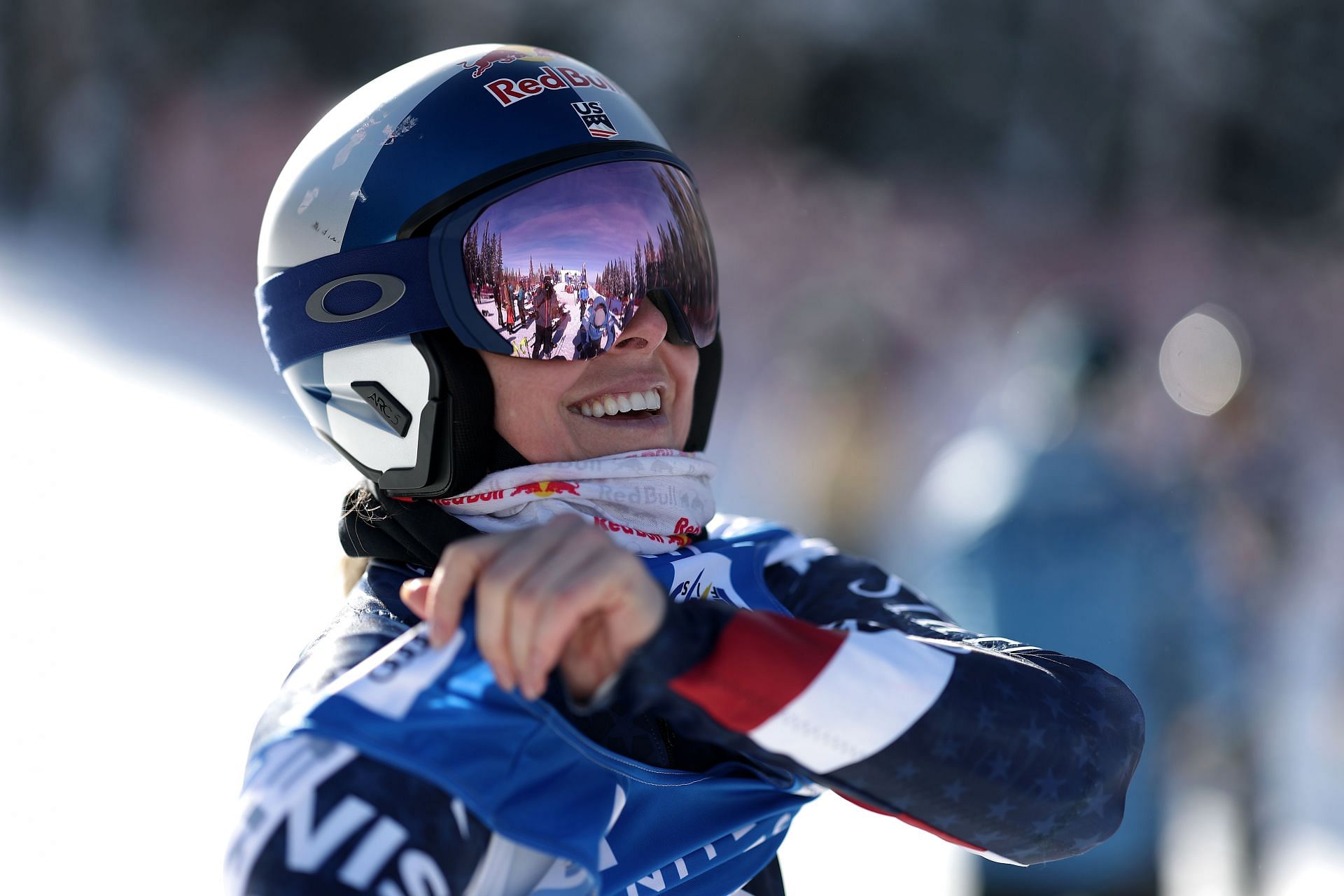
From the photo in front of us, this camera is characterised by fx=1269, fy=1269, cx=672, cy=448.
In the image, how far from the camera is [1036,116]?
582 inches

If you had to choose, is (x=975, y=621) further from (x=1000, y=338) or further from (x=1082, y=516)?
(x=1000, y=338)

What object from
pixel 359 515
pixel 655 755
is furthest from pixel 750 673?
pixel 359 515

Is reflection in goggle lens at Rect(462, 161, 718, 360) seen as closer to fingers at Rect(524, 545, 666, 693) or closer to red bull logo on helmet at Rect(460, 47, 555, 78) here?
red bull logo on helmet at Rect(460, 47, 555, 78)

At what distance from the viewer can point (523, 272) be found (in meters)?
1.73

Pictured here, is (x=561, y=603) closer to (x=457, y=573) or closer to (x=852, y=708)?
(x=457, y=573)

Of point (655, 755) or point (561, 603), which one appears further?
point (655, 755)

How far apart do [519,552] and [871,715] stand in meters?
0.41

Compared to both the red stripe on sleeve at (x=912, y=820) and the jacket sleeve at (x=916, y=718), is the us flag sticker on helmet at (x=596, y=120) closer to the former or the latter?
the jacket sleeve at (x=916, y=718)

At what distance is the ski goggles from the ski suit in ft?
1.28

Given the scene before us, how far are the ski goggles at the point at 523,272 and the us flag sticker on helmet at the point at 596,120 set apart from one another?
0.04 m

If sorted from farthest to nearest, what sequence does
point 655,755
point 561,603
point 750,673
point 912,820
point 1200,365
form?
point 1200,365
point 655,755
point 912,820
point 750,673
point 561,603

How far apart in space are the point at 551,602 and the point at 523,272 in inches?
28.8

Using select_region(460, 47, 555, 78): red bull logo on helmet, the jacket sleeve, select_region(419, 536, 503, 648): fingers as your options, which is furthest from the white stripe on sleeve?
select_region(460, 47, 555, 78): red bull logo on helmet

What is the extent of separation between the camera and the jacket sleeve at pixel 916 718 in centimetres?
123
